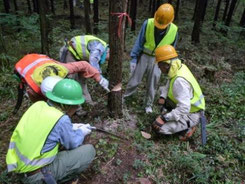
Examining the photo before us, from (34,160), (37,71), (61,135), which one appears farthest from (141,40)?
(34,160)

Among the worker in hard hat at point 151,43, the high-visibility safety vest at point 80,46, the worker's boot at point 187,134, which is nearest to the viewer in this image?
the worker's boot at point 187,134

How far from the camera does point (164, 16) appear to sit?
371 centimetres

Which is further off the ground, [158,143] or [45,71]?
[45,71]

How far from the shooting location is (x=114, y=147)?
3.29 meters

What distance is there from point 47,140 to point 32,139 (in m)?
0.14

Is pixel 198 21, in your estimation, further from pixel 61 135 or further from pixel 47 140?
pixel 47 140

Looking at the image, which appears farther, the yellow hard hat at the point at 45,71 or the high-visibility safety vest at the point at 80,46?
the high-visibility safety vest at the point at 80,46

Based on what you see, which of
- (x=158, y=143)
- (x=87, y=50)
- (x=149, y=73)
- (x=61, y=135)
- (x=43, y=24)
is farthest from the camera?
(x=43, y=24)

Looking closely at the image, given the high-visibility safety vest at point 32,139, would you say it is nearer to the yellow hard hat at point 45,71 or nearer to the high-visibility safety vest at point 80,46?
the yellow hard hat at point 45,71

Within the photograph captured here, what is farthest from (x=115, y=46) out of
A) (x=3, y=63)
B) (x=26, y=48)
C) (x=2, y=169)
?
(x=26, y=48)

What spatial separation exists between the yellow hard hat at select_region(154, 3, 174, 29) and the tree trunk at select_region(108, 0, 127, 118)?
0.96 m

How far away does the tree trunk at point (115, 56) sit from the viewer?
118 inches

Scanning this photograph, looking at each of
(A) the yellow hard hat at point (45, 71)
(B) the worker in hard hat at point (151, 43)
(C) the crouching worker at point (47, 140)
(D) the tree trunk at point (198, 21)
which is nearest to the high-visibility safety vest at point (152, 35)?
(B) the worker in hard hat at point (151, 43)

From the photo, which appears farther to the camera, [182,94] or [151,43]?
[151,43]
